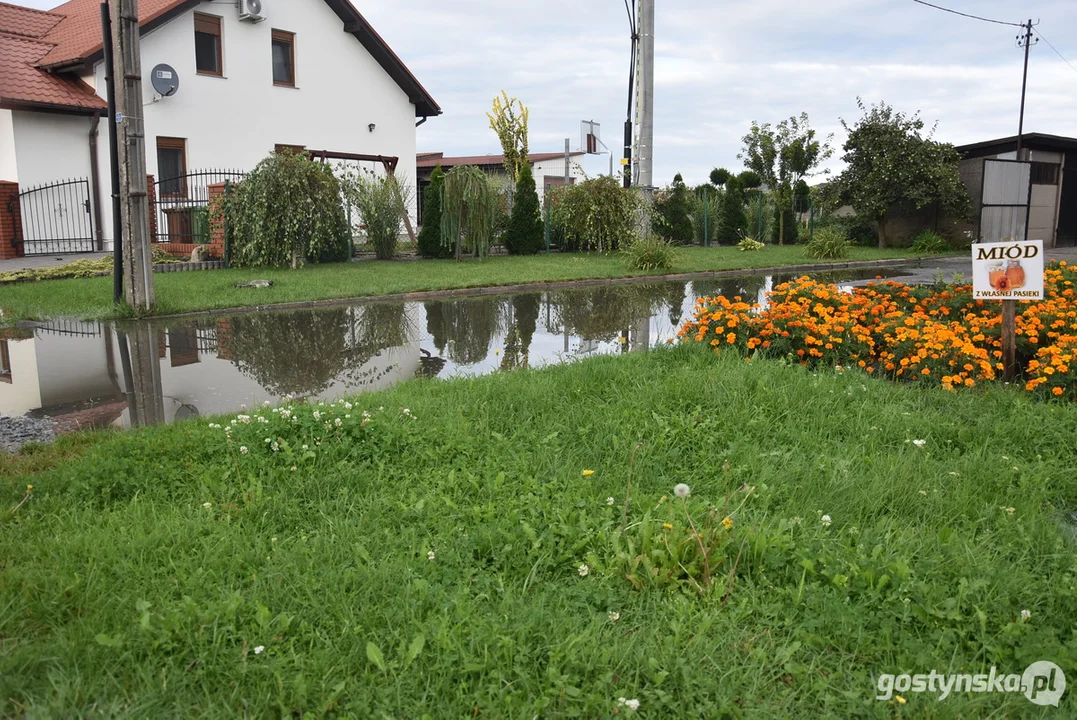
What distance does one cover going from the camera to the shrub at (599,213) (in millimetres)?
22953

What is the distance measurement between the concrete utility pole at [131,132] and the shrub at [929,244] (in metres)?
22.0

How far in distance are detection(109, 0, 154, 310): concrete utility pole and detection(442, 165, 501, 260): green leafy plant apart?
1034cm


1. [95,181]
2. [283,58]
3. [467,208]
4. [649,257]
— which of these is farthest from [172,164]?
[649,257]

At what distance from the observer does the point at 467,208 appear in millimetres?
20828

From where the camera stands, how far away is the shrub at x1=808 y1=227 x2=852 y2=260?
2334 centimetres

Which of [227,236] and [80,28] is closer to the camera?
[227,236]

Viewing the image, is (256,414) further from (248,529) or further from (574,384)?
(574,384)

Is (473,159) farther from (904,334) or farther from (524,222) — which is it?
(904,334)

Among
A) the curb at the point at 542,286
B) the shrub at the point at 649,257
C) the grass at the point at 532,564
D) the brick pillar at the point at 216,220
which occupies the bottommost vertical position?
the grass at the point at 532,564

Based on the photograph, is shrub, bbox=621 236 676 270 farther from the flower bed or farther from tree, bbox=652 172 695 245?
the flower bed

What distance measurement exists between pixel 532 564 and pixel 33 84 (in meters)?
22.0

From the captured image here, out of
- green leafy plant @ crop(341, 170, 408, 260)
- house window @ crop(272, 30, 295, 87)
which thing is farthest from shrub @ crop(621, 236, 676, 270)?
house window @ crop(272, 30, 295, 87)

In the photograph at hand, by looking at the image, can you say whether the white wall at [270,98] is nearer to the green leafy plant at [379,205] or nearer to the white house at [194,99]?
the white house at [194,99]

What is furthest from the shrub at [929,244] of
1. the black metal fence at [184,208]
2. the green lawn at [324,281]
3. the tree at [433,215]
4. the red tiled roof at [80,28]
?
the red tiled roof at [80,28]
